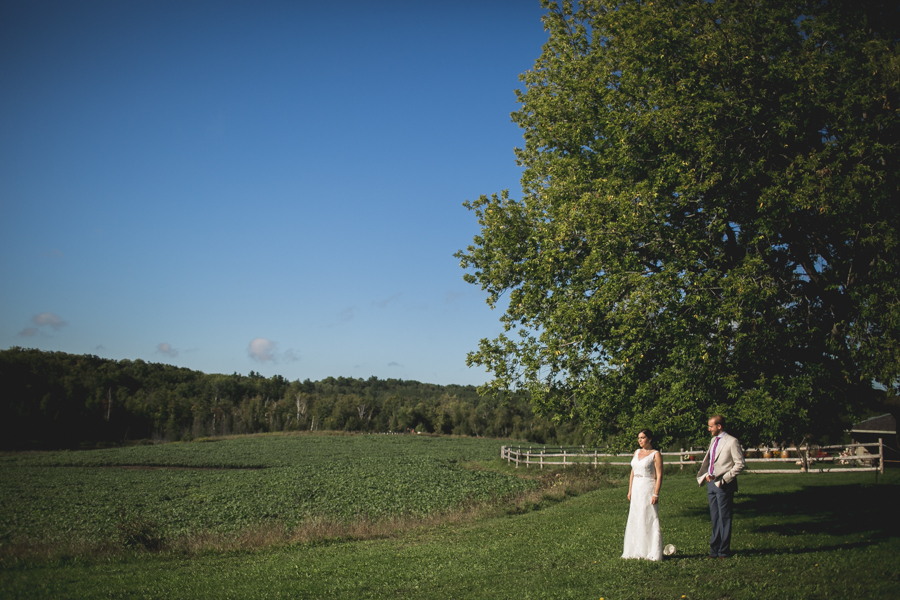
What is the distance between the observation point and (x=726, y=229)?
11.7 metres

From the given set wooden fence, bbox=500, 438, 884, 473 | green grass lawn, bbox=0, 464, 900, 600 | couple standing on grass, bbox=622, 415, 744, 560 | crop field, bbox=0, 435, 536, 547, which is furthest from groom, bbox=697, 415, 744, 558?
crop field, bbox=0, 435, 536, 547

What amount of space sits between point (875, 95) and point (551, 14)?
8796 mm

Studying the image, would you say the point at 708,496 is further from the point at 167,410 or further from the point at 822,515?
the point at 167,410

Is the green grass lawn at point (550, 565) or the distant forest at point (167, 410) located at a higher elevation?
the green grass lawn at point (550, 565)

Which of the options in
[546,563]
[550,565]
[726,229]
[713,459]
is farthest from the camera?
[726,229]

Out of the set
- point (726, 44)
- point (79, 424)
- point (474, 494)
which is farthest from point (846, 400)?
point (79, 424)

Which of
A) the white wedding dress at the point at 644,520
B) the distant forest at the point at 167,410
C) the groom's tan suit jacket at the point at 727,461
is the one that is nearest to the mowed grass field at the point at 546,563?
the white wedding dress at the point at 644,520

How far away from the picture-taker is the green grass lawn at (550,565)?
7.16 m

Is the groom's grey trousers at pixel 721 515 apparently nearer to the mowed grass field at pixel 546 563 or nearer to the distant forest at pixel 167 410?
the mowed grass field at pixel 546 563

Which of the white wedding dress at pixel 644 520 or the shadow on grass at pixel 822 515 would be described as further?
the shadow on grass at pixel 822 515

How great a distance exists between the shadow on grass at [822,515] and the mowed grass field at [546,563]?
33mm

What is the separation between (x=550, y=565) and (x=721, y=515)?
2.92 meters

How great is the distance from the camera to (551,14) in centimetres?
1562

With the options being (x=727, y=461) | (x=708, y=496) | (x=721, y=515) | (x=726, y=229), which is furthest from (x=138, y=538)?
(x=726, y=229)
